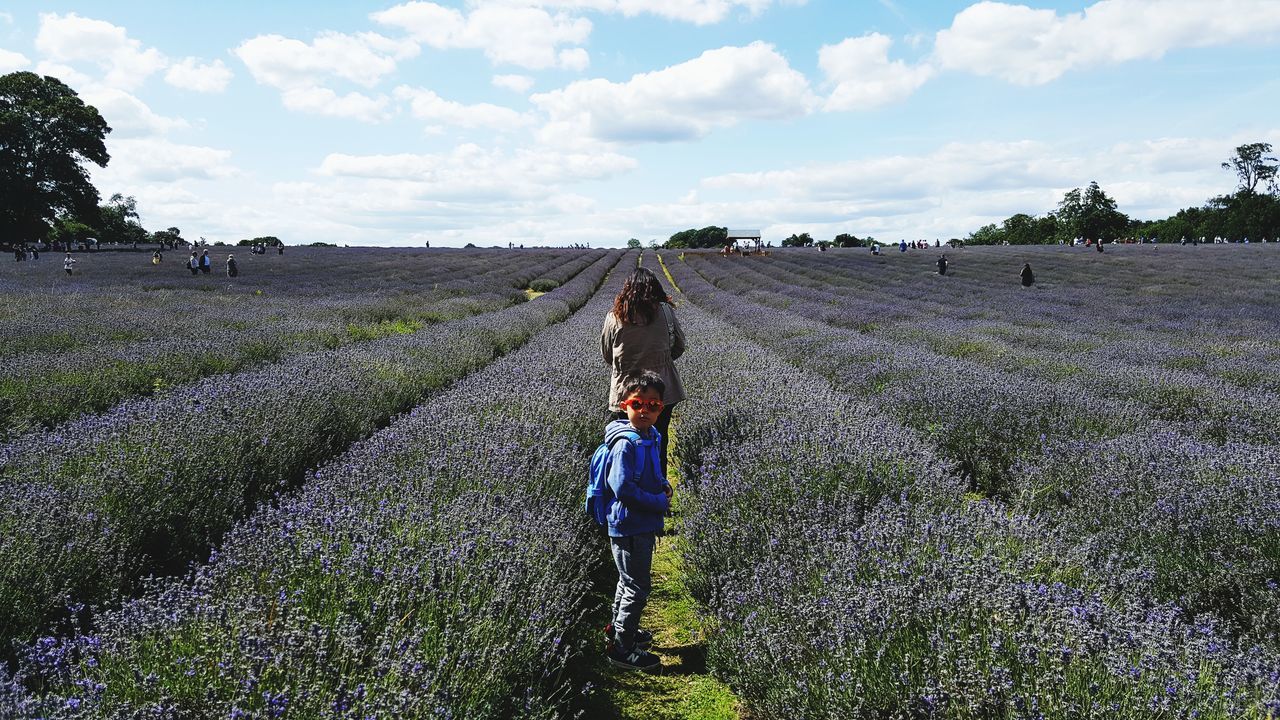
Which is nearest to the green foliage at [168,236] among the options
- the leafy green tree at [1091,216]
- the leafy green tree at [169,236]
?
the leafy green tree at [169,236]

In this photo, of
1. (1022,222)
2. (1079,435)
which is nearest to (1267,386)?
(1079,435)

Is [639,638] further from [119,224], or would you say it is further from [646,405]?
[119,224]

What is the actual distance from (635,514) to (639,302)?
147 centimetres

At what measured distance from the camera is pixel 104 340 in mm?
7668

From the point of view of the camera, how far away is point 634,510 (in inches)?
102

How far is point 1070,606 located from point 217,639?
230cm

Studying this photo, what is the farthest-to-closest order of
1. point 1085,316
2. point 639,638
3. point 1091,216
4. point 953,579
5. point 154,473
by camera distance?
point 1091,216
point 1085,316
point 154,473
point 639,638
point 953,579

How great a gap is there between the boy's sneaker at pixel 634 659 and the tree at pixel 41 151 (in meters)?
41.5

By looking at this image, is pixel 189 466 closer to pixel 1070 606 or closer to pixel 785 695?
pixel 785 695

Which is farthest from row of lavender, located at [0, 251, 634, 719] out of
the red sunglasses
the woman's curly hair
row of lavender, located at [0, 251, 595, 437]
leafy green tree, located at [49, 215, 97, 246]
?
leafy green tree, located at [49, 215, 97, 246]

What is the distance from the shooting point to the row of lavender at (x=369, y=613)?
5.29 ft

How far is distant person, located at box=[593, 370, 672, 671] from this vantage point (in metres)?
2.61

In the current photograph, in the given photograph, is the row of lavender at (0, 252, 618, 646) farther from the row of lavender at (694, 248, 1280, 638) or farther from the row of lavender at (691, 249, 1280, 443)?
the row of lavender at (691, 249, 1280, 443)

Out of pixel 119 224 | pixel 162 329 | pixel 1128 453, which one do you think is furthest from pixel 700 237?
pixel 1128 453
